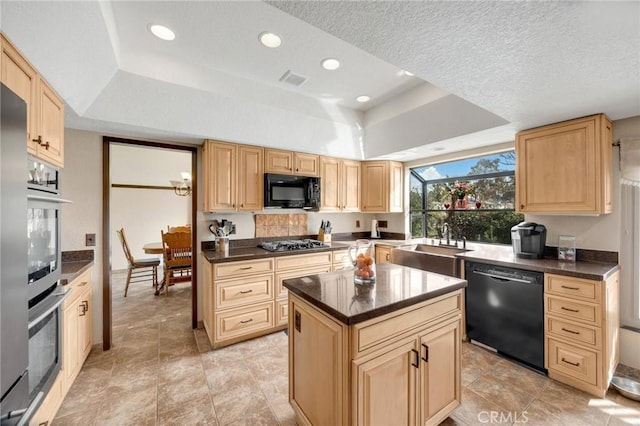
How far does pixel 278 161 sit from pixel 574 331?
3362 mm

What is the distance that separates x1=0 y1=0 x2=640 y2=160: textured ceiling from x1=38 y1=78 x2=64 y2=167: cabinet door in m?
0.10

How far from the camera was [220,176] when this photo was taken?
3.01 meters

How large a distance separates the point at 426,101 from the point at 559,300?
7.54ft

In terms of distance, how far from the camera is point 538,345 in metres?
2.21

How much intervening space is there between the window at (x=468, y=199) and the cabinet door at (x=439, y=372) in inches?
89.8

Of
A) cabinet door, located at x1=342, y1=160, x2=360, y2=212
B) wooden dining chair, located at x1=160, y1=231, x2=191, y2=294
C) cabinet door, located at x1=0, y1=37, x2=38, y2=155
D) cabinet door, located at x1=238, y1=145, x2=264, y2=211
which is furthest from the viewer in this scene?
wooden dining chair, located at x1=160, y1=231, x2=191, y2=294

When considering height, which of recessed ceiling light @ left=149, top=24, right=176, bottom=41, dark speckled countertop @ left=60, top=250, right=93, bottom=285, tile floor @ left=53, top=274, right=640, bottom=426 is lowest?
tile floor @ left=53, top=274, right=640, bottom=426

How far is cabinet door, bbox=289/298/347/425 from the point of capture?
1253mm

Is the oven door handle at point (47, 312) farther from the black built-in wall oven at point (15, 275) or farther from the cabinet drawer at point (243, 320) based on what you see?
the cabinet drawer at point (243, 320)

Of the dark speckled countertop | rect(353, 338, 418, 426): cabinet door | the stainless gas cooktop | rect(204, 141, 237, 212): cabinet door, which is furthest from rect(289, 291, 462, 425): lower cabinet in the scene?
rect(204, 141, 237, 212): cabinet door

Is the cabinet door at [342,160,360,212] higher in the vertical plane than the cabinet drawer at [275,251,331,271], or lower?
higher

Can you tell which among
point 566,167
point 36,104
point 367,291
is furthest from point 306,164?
point 566,167

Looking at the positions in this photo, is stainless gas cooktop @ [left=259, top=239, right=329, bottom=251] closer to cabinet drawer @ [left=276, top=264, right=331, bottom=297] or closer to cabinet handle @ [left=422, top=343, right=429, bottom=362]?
cabinet drawer @ [left=276, top=264, right=331, bottom=297]

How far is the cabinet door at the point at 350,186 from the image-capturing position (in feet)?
13.2
